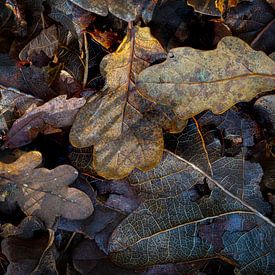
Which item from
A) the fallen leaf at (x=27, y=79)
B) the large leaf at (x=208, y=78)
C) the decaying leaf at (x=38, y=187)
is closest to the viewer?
the large leaf at (x=208, y=78)

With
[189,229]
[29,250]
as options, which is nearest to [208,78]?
[189,229]

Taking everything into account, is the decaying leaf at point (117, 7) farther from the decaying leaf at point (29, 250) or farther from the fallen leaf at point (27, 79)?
the decaying leaf at point (29, 250)

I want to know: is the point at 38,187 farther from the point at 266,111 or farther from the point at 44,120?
the point at 266,111

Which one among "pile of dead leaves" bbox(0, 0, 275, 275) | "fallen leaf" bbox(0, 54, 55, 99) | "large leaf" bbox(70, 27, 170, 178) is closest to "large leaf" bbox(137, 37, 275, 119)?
"pile of dead leaves" bbox(0, 0, 275, 275)

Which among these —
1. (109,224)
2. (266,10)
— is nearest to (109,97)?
(109,224)

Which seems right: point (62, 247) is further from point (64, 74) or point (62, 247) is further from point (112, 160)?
point (64, 74)

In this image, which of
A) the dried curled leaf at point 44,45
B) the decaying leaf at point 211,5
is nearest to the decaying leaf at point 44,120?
the dried curled leaf at point 44,45
